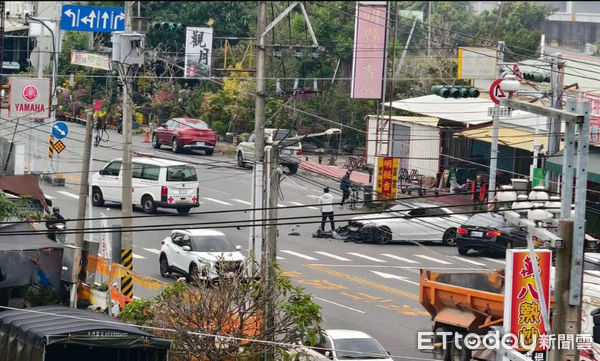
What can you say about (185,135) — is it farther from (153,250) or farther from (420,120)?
A: (153,250)

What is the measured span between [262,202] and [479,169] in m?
20.8

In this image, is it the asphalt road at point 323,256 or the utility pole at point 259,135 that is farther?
the asphalt road at point 323,256

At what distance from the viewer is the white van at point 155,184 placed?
40469 millimetres

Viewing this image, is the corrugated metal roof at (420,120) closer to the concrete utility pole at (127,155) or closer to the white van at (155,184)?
the white van at (155,184)

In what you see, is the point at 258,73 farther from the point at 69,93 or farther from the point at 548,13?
the point at 548,13

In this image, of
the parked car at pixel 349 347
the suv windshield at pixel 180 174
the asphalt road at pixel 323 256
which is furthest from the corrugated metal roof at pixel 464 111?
the parked car at pixel 349 347

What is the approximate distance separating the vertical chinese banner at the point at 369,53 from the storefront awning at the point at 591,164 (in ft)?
28.5

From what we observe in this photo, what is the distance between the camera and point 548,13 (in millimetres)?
93438

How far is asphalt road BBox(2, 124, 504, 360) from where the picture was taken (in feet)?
93.4

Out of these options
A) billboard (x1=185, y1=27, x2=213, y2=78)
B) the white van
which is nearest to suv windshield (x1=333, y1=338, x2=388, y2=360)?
the white van

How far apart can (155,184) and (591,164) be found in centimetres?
1435

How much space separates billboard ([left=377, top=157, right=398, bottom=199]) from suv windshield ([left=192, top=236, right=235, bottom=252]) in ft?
31.8

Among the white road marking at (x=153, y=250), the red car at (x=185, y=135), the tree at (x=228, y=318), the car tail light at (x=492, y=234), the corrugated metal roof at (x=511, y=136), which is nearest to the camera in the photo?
the tree at (x=228, y=318)

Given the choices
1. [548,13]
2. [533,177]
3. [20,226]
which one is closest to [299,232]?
[533,177]
